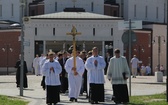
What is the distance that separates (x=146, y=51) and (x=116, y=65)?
51.3 meters

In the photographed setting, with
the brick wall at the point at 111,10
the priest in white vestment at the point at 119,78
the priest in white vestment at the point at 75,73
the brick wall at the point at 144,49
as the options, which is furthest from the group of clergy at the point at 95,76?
the brick wall at the point at 111,10

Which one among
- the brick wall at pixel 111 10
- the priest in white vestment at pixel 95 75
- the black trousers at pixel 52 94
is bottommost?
the black trousers at pixel 52 94

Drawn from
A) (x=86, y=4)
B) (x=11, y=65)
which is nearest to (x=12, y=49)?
(x=11, y=65)

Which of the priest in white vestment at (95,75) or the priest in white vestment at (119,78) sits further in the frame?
the priest in white vestment at (95,75)

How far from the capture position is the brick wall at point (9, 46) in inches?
2707

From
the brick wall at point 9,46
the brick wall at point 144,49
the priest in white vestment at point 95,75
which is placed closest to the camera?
the priest in white vestment at point 95,75

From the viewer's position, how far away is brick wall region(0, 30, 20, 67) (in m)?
68.8

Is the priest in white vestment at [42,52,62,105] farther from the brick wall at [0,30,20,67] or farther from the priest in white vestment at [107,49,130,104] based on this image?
the brick wall at [0,30,20,67]

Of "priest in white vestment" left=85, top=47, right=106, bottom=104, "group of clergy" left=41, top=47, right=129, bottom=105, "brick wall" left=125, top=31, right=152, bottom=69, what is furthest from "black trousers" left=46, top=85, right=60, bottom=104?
"brick wall" left=125, top=31, right=152, bottom=69

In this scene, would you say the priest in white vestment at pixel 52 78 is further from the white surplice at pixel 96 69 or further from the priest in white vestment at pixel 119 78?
the priest in white vestment at pixel 119 78

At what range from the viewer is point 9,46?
69250 mm

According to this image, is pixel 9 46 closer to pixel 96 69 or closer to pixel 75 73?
pixel 75 73

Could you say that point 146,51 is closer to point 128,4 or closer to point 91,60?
point 128,4

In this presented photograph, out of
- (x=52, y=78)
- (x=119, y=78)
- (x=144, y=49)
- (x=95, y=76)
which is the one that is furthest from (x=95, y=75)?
(x=144, y=49)
